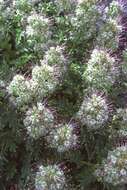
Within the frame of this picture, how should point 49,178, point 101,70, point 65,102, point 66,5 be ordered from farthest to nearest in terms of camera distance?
point 66,5 < point 65,102 < point 101,70 < point 49,178

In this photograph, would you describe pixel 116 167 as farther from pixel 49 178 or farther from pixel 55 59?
pixel 55 59

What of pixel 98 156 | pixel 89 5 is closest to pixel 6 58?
pixel 89 5

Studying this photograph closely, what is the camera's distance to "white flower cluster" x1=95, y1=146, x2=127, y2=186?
2.58 metres

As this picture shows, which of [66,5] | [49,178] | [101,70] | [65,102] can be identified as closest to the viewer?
[49,178]

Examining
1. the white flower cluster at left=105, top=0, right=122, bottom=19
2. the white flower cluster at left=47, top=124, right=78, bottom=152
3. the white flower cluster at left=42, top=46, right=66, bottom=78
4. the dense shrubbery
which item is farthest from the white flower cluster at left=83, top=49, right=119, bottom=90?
the white flower cluster at left=105, top=0, right=122, bottom=19

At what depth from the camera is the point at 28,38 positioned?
3.01 metres

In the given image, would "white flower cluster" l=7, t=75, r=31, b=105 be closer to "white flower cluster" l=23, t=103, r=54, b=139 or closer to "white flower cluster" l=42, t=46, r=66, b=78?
"white flower cluster" l=23, t=103, r=54, b=139

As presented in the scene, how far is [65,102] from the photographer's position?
2828mm

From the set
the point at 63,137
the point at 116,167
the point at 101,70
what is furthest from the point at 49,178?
the point at 101,70

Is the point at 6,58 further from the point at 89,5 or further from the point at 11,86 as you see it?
the point at 89,5

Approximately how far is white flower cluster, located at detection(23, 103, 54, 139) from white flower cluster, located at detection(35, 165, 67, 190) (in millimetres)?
194

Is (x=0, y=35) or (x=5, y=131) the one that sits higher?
(x=0, y=35)

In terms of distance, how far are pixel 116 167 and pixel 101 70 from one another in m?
0.55

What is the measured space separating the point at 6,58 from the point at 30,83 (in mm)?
449
